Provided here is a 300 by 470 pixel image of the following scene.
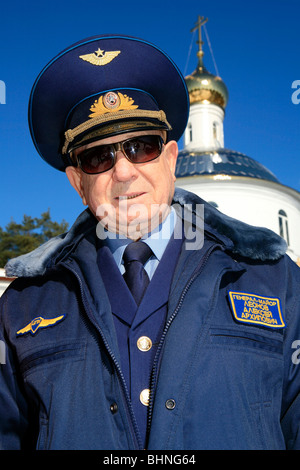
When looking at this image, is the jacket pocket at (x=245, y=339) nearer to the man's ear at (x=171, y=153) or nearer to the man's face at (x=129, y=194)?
the man's face at (x=129, y=194)

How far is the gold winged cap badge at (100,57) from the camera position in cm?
277

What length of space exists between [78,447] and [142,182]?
1.42 metres

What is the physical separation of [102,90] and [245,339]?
1.71 m

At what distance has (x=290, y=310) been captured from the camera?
2.36 m

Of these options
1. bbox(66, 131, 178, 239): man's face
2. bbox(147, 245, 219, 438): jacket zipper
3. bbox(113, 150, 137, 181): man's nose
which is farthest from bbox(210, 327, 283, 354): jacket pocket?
bbox(113, 150, 137, 181): man's nose

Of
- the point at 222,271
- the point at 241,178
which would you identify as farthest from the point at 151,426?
the point at 241,178

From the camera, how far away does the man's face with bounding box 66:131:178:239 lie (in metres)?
2.57

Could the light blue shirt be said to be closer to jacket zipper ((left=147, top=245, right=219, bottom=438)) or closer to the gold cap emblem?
jacket zipper ((left=147, top=245, right=219, bottom=438))

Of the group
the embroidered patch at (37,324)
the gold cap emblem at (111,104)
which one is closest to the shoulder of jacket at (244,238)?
the gold cap emblem at (111,104)

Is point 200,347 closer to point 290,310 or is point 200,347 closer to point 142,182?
point 290,310

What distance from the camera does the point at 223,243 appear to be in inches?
101

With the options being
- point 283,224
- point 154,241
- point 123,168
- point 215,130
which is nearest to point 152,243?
point 154,241

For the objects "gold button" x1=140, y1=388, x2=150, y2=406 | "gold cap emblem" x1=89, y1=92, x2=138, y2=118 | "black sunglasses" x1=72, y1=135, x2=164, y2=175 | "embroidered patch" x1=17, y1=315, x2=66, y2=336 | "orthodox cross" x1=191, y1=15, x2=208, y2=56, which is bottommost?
"gold button" x1=140, y1=388, x2=150, y2=406

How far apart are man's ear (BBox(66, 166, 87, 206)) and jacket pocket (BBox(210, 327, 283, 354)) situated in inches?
48.5
